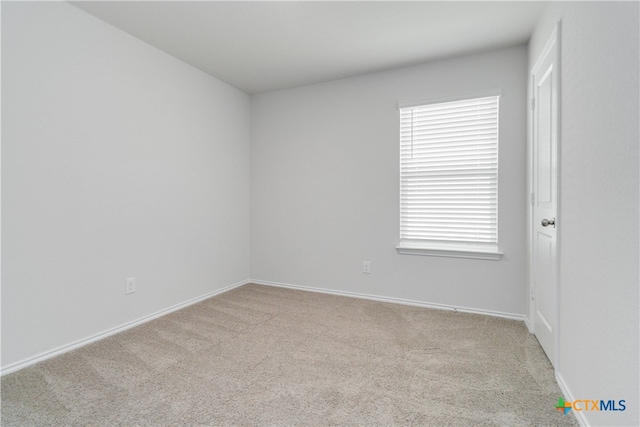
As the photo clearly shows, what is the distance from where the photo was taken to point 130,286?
2703 millimetres

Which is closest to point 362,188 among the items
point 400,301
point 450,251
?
point 450,251

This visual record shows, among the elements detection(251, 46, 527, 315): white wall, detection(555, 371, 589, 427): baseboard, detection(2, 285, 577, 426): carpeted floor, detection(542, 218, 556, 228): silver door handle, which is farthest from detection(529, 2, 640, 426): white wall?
detection(251, 46, 527, 315): white wall

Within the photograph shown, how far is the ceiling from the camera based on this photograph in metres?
2.28

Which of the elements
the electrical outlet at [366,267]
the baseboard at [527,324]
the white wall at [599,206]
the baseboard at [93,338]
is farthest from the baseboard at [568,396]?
the baseboard at [93,338]

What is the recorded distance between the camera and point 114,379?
189 cm

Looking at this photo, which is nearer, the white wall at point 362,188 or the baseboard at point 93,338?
the baseboard at point 93,338

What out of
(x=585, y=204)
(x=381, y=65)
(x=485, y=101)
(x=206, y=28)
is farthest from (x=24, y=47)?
(x=485, y=101)

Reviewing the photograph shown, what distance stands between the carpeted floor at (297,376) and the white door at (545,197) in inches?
9.7

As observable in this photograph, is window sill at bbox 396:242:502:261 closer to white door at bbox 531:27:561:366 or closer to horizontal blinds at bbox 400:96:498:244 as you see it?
horizontal blinds at bbox 400:96:498:244

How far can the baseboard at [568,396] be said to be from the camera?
146 centimetres

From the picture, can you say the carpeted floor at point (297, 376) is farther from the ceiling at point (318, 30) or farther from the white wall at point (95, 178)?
the ceiling at point (318, 30)

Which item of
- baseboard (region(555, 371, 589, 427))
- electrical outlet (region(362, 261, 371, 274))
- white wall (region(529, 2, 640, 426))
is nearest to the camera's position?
white wall (region(529, 2, 640, 426))

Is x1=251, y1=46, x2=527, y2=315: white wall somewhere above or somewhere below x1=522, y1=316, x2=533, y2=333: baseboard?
above

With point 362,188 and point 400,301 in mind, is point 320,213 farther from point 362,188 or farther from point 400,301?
point 400,301
